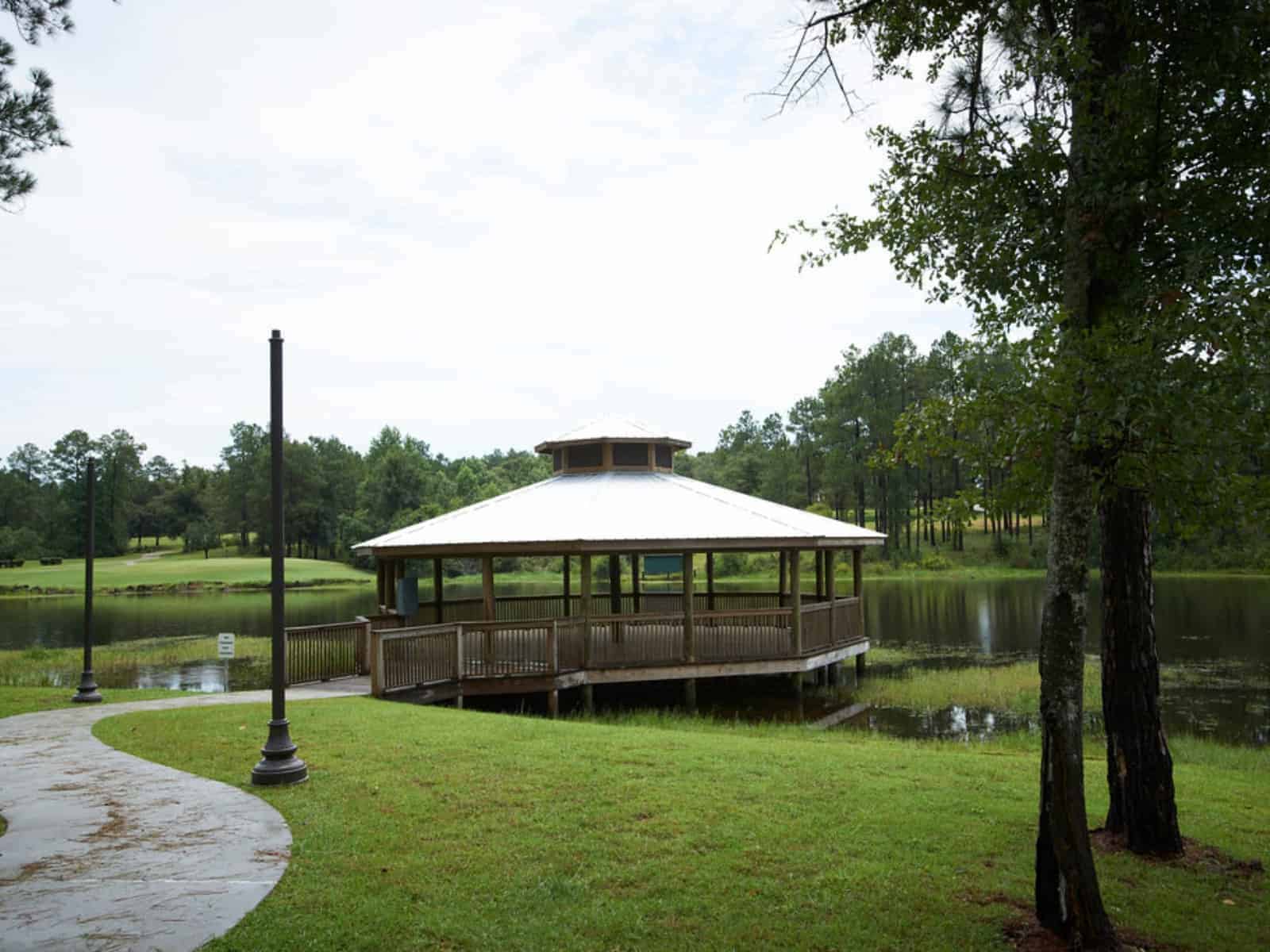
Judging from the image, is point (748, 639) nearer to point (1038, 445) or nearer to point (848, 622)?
point (848, 622)

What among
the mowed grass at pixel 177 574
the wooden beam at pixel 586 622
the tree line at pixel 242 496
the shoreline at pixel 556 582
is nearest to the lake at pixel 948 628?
the shoreline at pixel 556 582

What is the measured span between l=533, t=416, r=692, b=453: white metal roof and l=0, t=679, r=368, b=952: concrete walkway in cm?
1214

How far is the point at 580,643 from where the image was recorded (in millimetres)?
15492

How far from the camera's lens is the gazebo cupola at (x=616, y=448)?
20484 millimetres

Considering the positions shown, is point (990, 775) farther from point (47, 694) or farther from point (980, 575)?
point (980, 575)

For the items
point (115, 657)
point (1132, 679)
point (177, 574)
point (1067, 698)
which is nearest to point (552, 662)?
point (1132, 679)

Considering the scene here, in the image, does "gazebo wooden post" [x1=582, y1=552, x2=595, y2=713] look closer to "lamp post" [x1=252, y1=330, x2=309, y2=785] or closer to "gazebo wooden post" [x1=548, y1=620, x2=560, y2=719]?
"gazebo wooden post" [x1=548, y1=620, x2=560, y2=719]

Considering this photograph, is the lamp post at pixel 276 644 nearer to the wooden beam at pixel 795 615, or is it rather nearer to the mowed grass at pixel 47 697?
the mowed grass at pixel 47 697

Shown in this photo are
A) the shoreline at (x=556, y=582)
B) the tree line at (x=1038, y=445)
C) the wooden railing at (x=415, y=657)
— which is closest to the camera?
the tree line at (x=1038, y=445)

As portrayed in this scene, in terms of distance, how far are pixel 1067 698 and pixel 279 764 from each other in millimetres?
6146

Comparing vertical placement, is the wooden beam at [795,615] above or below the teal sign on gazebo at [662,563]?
below

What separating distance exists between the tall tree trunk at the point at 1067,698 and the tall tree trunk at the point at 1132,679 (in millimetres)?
1759

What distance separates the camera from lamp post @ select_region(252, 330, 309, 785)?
25.7 ft

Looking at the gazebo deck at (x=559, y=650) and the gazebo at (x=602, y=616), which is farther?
the gazebo at (x=602, y=616)
